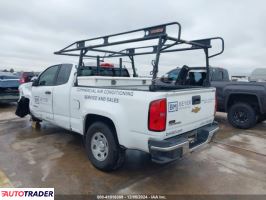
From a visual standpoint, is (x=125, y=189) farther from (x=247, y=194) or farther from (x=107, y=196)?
(x=247, y=194)

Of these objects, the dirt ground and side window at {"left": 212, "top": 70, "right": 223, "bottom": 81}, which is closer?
the dirt ground

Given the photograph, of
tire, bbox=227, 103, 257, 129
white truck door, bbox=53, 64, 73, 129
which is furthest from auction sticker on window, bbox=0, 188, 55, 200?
tire, bbox=227, 103, 257, 129

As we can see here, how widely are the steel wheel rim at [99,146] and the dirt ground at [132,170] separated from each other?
0.87 ft

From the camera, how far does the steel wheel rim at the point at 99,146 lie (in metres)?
3.93

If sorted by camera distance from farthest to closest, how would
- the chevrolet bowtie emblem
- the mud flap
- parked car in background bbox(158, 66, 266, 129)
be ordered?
the mud flap, parked car in background bbox(158, 66, 266, 129), the chevrolet bowtie emblem

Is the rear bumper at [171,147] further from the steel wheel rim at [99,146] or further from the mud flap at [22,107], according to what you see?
the mud flap at [22,107]

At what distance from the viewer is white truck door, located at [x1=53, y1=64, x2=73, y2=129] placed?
468 centimetres

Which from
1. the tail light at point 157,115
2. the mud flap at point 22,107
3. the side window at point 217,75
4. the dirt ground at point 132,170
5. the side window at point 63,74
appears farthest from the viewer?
the side window at point 217,75

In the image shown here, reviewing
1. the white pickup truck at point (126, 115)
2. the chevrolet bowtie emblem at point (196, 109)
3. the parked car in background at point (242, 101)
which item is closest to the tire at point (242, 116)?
the parked car in background at point (242, 101)

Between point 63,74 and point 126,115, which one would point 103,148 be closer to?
point 126,115

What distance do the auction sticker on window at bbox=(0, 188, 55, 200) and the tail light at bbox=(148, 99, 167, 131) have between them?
A: 1.62m

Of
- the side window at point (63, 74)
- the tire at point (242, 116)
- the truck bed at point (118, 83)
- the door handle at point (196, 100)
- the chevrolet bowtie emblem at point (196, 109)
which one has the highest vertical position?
the side window at point (63, 74)

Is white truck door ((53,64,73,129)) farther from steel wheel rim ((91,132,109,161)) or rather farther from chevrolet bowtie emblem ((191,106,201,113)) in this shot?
chevrolet bowtie emblem ((191,106,201,113))

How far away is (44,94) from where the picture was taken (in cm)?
543
